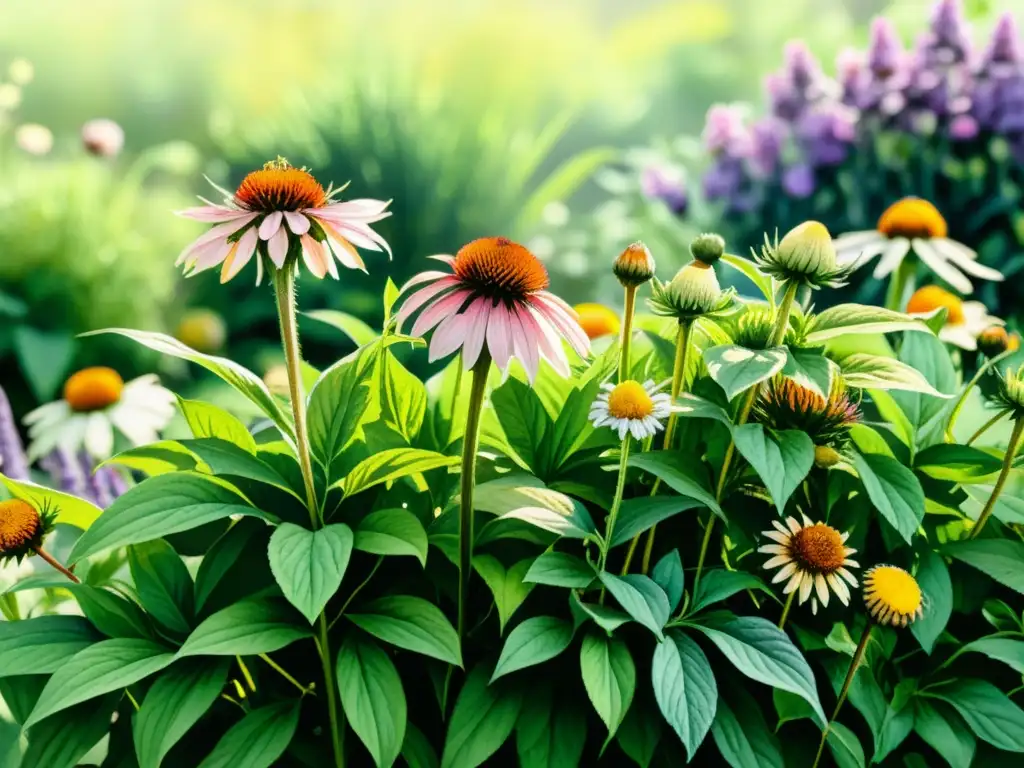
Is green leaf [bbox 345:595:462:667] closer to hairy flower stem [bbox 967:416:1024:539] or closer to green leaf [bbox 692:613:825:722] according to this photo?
green leaf [bbox 692:613:825:722]

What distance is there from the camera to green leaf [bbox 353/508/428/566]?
2.87 feet

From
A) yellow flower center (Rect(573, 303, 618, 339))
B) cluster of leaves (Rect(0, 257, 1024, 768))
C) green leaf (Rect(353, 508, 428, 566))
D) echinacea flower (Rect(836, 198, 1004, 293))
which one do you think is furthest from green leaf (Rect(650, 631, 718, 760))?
echinacea flower (Rect(836, 198, 1004, 293))

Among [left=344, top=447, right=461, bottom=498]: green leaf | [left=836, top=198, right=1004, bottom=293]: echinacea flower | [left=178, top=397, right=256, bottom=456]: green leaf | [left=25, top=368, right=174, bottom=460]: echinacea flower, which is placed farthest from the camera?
[left=25, top=368, right=174, bottom=460]: echinacea flower

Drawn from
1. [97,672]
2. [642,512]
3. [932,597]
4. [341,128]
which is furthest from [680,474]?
A: [341,128]

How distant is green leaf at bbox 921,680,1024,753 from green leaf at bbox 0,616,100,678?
2.62 feet

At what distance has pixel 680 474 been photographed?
0.95m

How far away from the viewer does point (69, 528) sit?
7.14ft

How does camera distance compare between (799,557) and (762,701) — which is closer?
(799,557)

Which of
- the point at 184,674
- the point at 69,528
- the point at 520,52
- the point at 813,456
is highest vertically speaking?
the point at 813,456

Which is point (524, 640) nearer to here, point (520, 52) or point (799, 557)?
point (799, 557)

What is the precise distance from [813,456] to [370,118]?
9.72ft

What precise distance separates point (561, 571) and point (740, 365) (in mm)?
234

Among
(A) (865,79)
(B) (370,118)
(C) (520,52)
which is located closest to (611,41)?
(C) (520,52)

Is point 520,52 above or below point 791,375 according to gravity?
below
